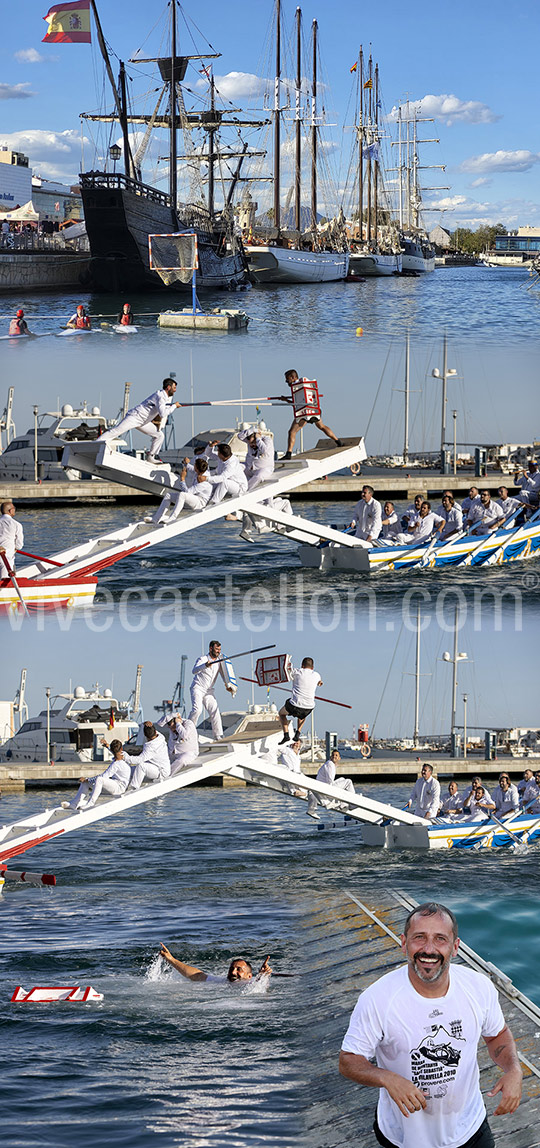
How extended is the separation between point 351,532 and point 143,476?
714cm

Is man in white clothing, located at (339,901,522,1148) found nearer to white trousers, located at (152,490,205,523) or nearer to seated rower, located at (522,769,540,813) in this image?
white trousers, located at (152,490,205,523)

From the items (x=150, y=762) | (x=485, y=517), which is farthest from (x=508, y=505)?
(x=150, y=762)

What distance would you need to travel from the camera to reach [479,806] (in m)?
21.8

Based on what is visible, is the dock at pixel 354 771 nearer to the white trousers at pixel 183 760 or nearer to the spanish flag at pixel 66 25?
the white trousers at pixel 183 760

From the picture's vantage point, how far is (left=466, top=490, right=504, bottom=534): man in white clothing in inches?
1027

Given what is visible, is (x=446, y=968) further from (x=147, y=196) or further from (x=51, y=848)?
(x=147, y=196)

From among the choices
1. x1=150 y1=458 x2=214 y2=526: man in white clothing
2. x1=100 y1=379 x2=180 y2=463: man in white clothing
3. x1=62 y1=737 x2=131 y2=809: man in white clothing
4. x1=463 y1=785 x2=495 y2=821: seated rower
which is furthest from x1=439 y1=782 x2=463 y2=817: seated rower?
x1=100 y1=379 x2=180 y2=463: man in white clothing

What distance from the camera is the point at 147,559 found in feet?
90.8

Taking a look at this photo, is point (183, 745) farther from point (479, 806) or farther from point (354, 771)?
point (354, 771)

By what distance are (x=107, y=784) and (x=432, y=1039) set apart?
12.5m

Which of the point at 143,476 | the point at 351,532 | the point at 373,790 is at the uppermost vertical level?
the point at 143,476

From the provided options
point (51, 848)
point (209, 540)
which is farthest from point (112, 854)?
point (209, 540)

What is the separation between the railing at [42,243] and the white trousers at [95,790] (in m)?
49.5

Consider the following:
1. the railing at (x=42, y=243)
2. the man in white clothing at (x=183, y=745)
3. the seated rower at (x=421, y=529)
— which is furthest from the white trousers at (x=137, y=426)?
the railing at (x=42, y=243)
